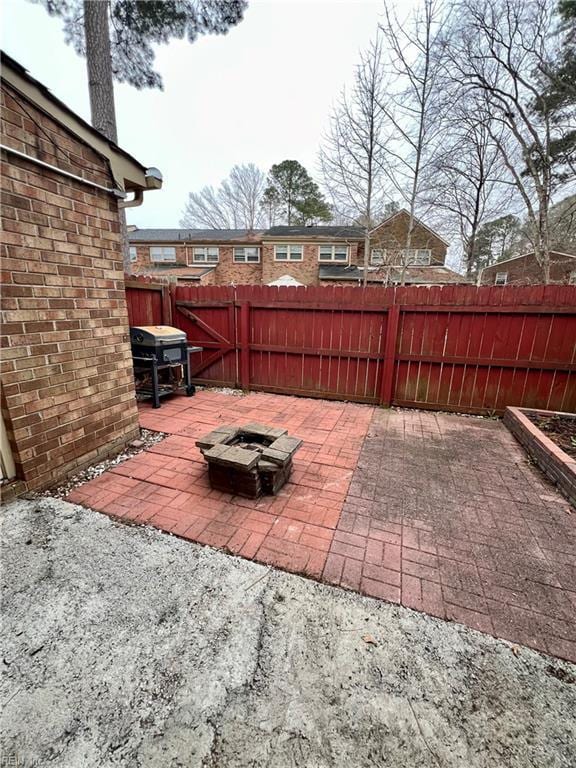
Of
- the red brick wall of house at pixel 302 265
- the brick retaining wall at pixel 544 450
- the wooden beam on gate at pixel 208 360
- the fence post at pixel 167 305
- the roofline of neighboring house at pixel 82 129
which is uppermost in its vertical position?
the red brick wall of house at pixel 302 265

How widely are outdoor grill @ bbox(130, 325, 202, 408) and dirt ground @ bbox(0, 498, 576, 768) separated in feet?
9.42

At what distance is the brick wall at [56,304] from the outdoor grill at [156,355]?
1.20 m

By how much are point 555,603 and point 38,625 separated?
260 centimetres

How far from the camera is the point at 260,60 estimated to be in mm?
6844

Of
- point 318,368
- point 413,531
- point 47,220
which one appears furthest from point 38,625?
point 318,368

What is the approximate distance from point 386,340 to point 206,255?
1908 cm

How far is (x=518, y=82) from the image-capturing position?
992 centimetres

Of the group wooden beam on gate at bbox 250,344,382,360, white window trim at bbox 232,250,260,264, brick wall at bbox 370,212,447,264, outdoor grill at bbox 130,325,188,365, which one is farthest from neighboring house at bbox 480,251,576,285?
outdoor grill at bbox 130,325,188,365

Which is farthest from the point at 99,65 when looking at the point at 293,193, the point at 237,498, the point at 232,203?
the point at 232,203

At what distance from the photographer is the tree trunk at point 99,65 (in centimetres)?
562

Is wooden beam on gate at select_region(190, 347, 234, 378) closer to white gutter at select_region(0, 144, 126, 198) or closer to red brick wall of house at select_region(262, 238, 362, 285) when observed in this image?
white gutter at select_region(0, 144, 126, 198)

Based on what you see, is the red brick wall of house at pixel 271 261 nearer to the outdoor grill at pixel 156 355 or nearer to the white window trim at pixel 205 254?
the white window trim at pixel 205 254

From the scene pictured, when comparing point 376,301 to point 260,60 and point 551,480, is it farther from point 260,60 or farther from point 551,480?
point 260,60

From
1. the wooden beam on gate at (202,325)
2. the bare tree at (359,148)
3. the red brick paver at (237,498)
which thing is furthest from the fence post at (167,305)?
the bare tree at (359,148)
